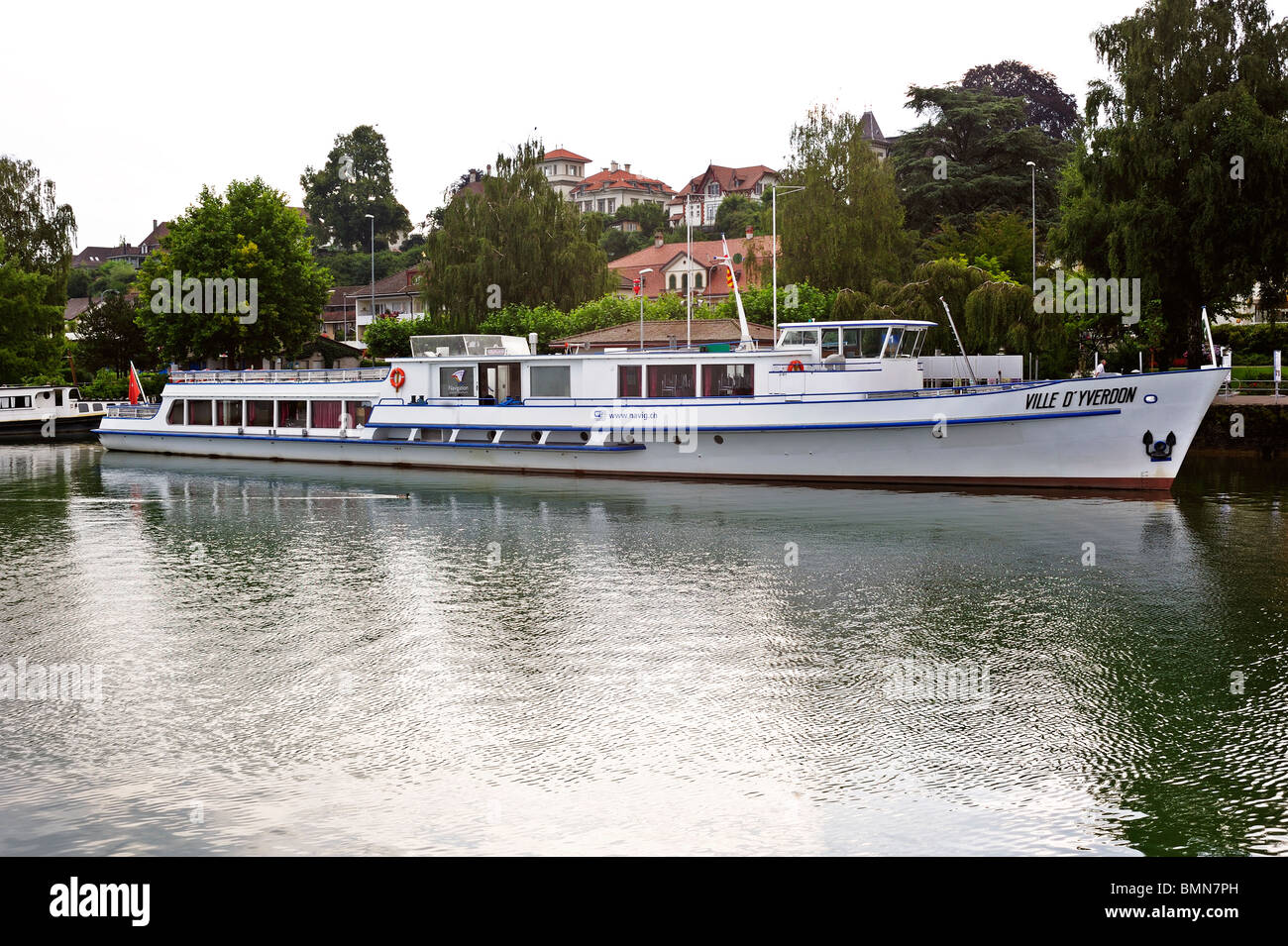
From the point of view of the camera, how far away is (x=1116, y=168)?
45.7 metres

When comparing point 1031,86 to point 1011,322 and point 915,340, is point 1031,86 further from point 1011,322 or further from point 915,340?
point 915,340

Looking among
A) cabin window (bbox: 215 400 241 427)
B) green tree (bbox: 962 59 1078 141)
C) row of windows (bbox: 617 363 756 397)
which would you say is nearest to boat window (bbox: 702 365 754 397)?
row of windows (bbox: 617 363 756 397)

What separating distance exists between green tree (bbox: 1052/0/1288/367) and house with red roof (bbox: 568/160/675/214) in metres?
137

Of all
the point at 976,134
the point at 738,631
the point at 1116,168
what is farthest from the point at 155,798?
the point at 976,134

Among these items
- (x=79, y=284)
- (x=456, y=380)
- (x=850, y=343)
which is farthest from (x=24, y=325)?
(x=79, y=284)

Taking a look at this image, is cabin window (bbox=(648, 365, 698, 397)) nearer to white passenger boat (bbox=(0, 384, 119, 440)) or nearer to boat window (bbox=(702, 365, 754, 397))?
boat window (bbox=(702, 365, 754, 397))

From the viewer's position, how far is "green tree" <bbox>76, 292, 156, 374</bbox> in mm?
79312

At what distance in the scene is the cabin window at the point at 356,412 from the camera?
146 feet

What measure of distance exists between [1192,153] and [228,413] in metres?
39.4

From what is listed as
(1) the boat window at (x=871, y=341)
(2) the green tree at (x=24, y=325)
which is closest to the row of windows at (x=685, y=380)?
(1) the boat window at (x=871, y=341)

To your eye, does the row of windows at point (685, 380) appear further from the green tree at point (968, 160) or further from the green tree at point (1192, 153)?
the green tree at point (968, 160)

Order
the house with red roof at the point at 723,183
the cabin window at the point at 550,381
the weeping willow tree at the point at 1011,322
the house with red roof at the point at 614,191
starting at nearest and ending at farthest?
1. the cabin window at the point at 550,381
2. the weeping willow tree at the point at 1011,322
3. the house with red roof at the point at 723,183
4. the house with red roof at the point at 614,191

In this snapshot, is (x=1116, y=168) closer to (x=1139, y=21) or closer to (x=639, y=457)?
(x=1139, y=21)

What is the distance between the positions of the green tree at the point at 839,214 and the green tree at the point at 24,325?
45920 mm
